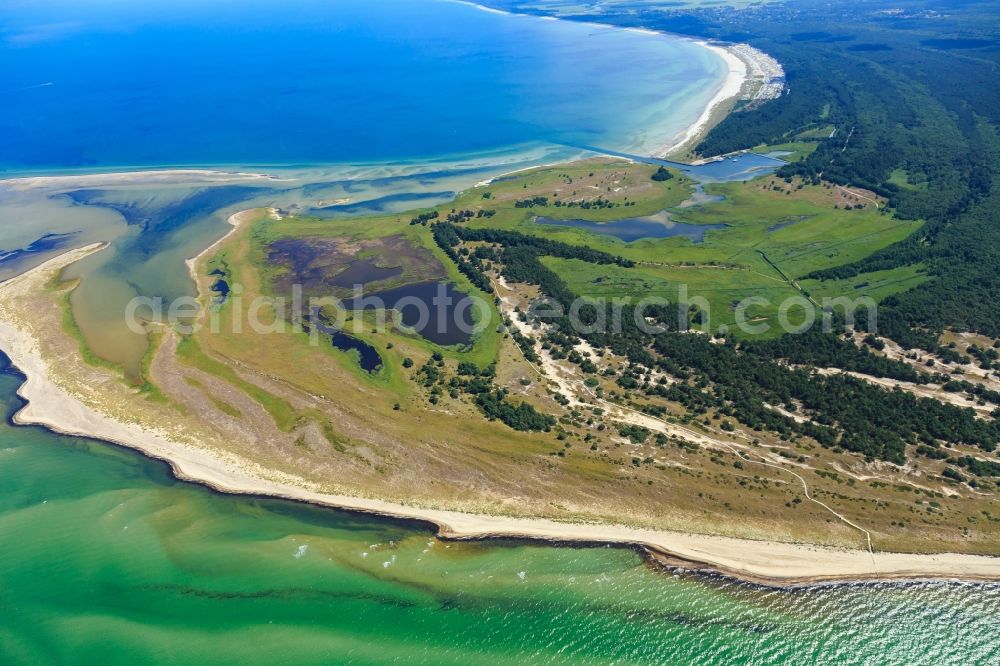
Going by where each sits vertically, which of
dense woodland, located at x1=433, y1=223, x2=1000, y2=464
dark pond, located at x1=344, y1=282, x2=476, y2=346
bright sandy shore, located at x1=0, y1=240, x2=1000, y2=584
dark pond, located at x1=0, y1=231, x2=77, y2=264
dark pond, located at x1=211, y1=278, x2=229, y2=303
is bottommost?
bright sandy shore, located at x1=0, y1=240, x2=1000, y2=584

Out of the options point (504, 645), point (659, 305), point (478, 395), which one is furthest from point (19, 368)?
point (659, 305)

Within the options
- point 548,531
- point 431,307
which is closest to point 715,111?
point 431,307

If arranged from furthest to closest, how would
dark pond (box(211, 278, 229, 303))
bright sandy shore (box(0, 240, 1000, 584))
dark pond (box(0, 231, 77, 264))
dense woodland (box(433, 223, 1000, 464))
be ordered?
dark pond (box(0, 231, 77, 264)), dark pond (box(211, 278, 229, 303)), dense woodland (box(433, 223, 1000, 464)), bright sandy shore (box(0, 240, 1000, 584))

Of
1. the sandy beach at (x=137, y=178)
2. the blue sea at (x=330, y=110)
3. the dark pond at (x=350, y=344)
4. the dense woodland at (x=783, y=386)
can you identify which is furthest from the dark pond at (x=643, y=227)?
the sandy beach at (x=137, y=178)

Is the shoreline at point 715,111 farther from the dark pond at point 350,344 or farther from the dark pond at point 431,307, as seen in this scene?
the dark pond at point 350,344

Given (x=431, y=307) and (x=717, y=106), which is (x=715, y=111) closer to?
(x=717, y=106)

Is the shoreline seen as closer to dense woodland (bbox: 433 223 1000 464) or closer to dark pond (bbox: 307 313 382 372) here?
dense woodland (bbox: 433 223 1000 464)

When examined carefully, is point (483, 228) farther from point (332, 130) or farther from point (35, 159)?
point (35, 159)

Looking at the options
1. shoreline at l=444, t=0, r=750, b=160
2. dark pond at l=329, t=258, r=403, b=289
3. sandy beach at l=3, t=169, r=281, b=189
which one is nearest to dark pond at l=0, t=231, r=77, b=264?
sandy beach at l=3, t=169, r=281, b=189
